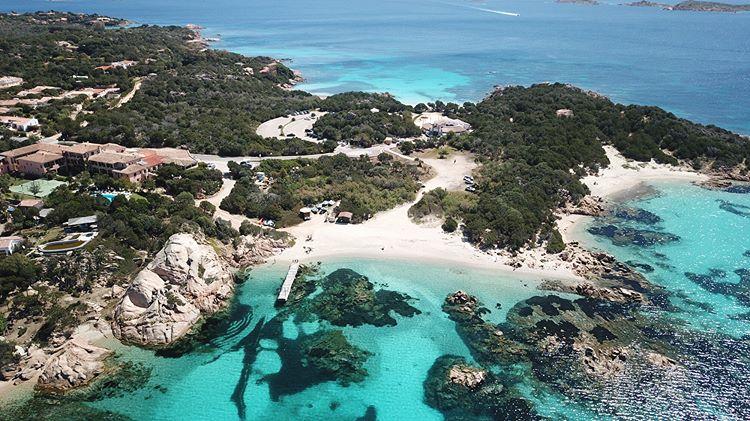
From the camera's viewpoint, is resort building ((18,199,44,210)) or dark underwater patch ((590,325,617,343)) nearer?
dark underwater patch ((590,325,617,343))

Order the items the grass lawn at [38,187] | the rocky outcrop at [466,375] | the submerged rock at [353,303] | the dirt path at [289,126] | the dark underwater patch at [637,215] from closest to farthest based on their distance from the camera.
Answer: the rocky outcrop at [466,375], the submerged rock at [353,303], the grass lawn at [38,187], the dark underwater patch at [637,215], the dirt path at [289,126]

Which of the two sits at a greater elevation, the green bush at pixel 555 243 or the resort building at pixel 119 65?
the resort building at pixel 119 65

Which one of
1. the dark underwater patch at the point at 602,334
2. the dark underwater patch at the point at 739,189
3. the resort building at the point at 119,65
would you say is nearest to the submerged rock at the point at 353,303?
the dark underwater patch at the point at 602,334

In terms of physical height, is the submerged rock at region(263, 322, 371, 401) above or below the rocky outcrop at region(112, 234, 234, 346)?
below

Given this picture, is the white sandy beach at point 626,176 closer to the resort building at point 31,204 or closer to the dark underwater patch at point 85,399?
the dark underwater patch at point 85,399

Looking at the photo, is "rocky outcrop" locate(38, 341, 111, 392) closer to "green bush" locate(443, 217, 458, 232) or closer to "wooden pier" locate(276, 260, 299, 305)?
"wooden pier" locate(276, 260, 299, 305)

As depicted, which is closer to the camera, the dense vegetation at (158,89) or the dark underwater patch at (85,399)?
the dark underwater patch at (85,399)

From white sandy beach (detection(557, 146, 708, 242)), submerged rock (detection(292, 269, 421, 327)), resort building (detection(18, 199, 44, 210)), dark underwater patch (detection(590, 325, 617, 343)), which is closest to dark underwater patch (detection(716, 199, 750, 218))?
white sandy beach (detection(557, 146, 708, 242))
